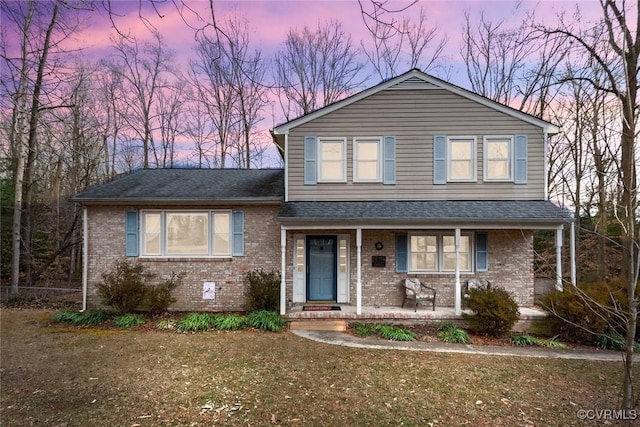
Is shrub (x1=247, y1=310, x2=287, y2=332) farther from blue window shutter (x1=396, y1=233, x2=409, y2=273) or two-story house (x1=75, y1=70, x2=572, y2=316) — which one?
blue window shutter (x1=396, y1=233, x2=409, y2=273)

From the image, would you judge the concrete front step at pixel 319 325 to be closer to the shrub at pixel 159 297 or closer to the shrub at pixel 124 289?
the shrub at pixel 159 297

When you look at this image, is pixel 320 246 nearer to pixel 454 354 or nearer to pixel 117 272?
pixel 454 354

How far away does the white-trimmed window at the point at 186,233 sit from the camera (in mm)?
9867

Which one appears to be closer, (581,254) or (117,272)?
(117,272)

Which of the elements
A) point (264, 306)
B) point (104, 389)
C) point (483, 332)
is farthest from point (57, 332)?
point (483, 332)

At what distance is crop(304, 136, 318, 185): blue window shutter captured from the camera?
9883 mm

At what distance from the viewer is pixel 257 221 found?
9.91 m

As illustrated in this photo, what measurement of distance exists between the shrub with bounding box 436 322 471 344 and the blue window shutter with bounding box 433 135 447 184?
3.96 m

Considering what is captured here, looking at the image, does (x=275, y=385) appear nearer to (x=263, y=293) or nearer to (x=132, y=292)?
(x=263, y=293)

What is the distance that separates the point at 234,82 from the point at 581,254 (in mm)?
19323

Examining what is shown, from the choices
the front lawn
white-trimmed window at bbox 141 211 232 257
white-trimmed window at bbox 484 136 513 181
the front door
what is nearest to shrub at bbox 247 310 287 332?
the front lawn

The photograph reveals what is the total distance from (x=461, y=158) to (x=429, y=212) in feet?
6.92

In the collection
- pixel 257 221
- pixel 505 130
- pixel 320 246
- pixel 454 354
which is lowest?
pixel 454 354

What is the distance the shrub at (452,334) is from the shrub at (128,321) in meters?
7.35
